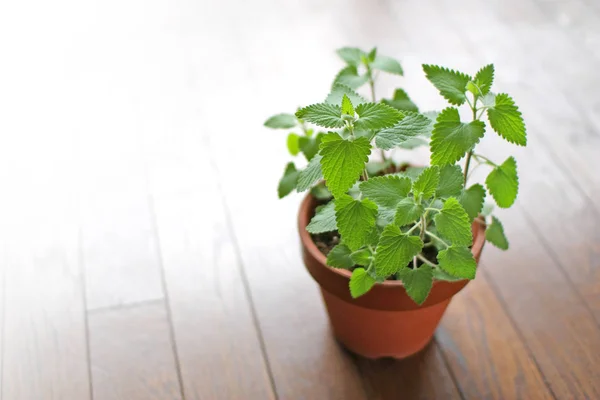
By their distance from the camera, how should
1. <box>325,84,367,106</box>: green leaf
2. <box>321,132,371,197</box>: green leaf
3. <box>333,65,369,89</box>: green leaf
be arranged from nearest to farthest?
1. <box>321,132,371,197</box>: green leaf
2. <box>325,84,367,106</box>: green leaf
3. <box>333,65,369,89</box>: green leaf

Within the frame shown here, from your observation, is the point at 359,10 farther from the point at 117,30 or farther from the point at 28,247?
the point at 28,247

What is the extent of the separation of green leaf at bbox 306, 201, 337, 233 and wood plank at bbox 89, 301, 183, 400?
0.46m

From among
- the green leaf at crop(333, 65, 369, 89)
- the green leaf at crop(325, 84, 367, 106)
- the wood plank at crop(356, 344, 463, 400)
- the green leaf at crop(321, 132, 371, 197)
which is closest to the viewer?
the green leaf at crop(321, 132, 371, 197)

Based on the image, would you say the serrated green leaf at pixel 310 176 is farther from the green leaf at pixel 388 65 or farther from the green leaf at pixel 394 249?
the green leaf at pixel 388 65

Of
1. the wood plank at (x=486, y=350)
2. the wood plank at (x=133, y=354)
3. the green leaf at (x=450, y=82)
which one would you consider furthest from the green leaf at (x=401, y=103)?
the wood plank at (x=133, y=354)

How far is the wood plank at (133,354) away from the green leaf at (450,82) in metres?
0.73

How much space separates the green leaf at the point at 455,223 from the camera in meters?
1.12

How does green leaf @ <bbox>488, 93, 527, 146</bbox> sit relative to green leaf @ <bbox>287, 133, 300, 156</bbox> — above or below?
above

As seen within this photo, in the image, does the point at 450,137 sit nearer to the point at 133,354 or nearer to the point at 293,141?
the point at 293,141

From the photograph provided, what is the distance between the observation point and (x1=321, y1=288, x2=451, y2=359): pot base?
1.36 meters

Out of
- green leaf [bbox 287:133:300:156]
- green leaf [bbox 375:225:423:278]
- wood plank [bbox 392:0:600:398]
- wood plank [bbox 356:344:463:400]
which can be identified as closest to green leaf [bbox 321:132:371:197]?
green leaf [bbox 375:225:423:278]

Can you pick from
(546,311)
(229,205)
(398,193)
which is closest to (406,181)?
(398,193)

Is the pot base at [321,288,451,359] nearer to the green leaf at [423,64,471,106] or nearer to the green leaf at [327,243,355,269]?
the green leaf at [327,243,355,269]

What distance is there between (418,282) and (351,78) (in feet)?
1.21
